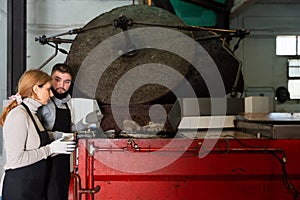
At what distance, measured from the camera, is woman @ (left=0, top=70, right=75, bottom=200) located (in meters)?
1.70

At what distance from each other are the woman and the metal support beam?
5.48 feet

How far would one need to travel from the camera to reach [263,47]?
6340 mm

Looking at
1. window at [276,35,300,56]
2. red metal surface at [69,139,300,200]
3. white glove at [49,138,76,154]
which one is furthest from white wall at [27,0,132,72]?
red metal surface at [69,139,300,200]

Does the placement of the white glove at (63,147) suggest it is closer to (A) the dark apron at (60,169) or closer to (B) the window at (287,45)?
(A) the dark apron at (60,169)

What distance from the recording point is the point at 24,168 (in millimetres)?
1743

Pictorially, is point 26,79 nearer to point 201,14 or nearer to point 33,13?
point 201,14

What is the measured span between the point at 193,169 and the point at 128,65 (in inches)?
37.9

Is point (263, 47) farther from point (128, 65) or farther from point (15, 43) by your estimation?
point (128, 65)

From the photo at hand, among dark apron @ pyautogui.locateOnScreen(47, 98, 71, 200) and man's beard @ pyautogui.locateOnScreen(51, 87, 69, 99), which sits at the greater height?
man's beard @ pyautogui.locateOnScreen(51, 87, 69, 99)

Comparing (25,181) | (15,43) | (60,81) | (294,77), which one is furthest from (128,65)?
(294,77)

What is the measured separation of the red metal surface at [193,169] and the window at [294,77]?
5.17m

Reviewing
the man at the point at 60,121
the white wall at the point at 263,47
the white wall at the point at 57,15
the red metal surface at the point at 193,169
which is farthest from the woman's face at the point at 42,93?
the white wall at the point at 263,47

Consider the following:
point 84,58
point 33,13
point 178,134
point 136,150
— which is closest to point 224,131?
point 178,134

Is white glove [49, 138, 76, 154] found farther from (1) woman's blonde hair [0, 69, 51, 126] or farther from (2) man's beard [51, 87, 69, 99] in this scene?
(2) man's beard [51, 87, 69, 99]
